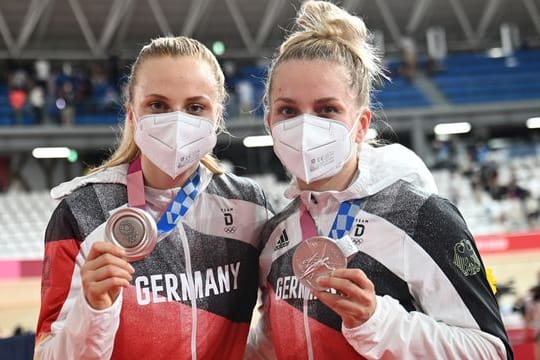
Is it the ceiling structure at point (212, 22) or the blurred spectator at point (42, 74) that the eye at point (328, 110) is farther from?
the ceiling structure at point (212, 22)

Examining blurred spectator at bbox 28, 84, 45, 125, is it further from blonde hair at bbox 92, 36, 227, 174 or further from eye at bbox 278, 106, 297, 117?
eye at bbox 278, 106, 297, 117

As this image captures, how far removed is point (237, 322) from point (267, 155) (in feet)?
58.0

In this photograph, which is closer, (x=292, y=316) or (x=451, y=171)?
(x=292, y=316)

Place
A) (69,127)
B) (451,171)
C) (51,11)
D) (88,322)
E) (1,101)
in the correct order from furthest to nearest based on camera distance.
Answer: (51,11) < (1,101) < (69,127) < (451,171) < (88,322)

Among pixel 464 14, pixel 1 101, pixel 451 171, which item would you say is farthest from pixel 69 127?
pixel 464 14

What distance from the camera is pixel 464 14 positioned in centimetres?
2386

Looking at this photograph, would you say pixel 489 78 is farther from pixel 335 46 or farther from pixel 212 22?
pixel 335 46

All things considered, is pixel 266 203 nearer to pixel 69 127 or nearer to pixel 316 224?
pixel 316 224

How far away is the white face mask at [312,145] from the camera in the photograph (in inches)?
88.0

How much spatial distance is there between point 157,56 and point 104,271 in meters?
0.88

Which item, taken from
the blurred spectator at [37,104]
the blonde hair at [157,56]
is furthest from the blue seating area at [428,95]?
the blonde hair at [157,56]

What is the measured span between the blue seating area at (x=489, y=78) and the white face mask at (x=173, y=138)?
61.7 ft

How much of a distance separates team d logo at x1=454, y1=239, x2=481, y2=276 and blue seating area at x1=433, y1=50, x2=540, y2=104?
62.1 feet

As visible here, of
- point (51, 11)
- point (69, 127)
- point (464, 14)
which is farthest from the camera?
point (464, 14)
